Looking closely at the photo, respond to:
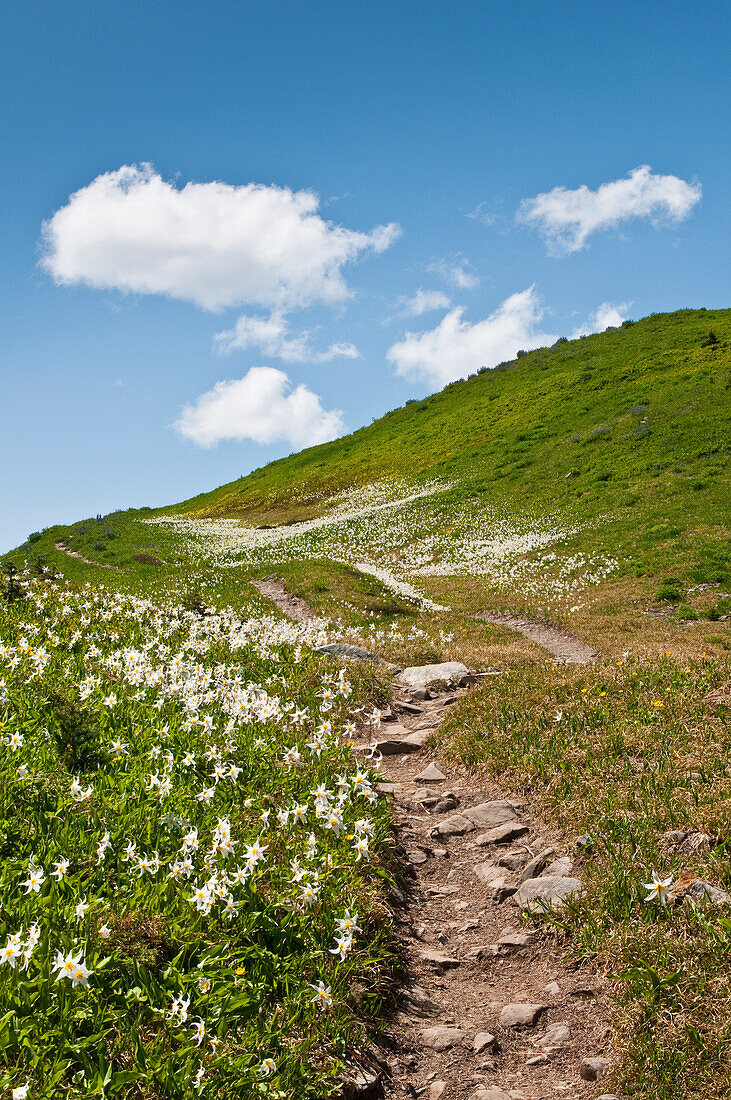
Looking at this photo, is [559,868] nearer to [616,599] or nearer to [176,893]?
[176,893]

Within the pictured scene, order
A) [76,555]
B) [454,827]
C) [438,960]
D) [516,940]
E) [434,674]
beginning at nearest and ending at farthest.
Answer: [438,960] < [516,940] < [454,827] < [434,674] < [76,555]


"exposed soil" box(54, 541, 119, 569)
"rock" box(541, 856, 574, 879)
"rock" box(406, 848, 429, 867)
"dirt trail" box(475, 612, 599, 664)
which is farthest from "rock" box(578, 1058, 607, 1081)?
"exposed soil" box(54, 541, 119, 569)

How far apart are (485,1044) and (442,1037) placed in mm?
270

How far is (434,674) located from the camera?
446 inches

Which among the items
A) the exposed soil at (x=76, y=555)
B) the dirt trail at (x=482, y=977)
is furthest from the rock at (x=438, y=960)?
the exposed soil at (x=76, y=555)

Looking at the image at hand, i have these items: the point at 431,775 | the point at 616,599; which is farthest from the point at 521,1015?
the point at 616,599

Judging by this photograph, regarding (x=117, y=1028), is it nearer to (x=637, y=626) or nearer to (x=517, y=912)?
(x=517, y=912)

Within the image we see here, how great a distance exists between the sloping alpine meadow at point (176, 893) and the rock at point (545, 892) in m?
1.22

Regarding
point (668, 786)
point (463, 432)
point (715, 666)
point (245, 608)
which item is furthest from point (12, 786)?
point (463, 432)

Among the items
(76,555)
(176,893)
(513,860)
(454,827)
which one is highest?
(76,555)

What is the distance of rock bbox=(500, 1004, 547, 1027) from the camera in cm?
407

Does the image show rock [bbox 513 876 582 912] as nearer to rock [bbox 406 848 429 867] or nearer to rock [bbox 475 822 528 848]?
rock [bbox 475 822 528 848]

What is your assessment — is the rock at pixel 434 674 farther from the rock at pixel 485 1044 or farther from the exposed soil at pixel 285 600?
the rock at pixel 485 1044

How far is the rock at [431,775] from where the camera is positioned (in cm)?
763
